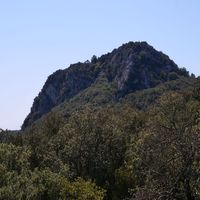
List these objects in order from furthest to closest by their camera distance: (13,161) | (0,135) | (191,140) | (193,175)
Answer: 1. (0,135)
2. (13,161)
3. (193,175)
4. (191,140)

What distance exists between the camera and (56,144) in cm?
6938

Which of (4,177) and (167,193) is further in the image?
(4,177)

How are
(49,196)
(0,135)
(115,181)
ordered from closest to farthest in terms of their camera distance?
(49,196)
(115,181)
(0,135)

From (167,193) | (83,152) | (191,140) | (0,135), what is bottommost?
(167,193)

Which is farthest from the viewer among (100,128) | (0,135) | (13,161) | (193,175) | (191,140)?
(0,135)

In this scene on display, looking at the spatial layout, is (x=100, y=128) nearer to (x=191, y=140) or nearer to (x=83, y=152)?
(x=83, y=152)

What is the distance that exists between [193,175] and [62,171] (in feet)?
102

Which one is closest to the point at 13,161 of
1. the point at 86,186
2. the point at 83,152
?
the point at 86,186

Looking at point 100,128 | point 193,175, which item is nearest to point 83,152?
point 100,128

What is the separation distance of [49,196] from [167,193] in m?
24.3

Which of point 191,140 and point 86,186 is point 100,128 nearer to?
point 86,186

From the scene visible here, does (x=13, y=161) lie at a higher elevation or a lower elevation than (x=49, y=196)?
higher

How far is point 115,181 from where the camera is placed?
62.1m

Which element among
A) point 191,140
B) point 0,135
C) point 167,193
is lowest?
point 167,193
